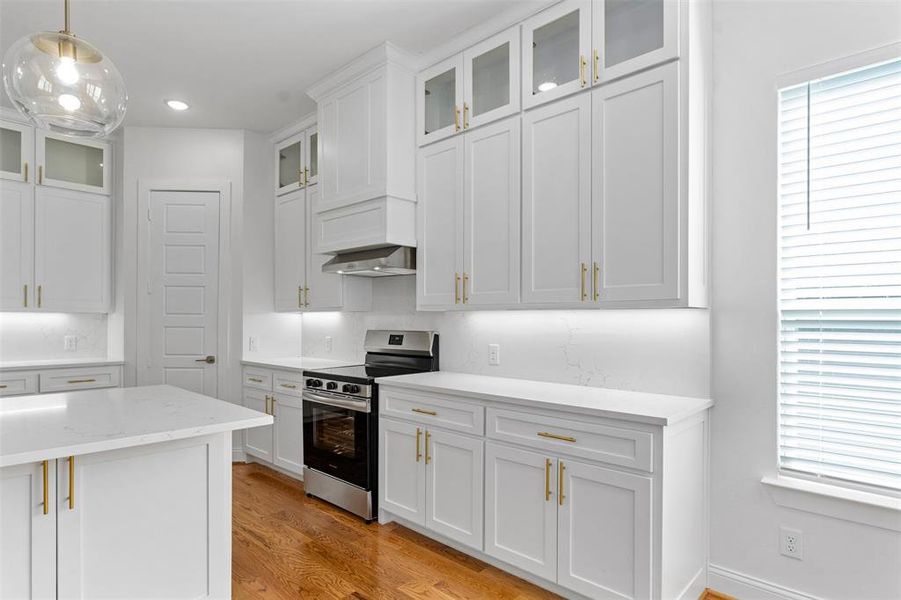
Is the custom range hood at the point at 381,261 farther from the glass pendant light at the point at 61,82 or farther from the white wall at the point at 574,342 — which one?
the glass pendant light at the point at 61,82

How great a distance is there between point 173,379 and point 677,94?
4.30m

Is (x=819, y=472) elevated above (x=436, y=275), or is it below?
below

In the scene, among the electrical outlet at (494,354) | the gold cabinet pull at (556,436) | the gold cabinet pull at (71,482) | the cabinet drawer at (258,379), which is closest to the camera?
the gold cabinet pull at (71,482)

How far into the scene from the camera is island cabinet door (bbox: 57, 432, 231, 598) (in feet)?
5.78

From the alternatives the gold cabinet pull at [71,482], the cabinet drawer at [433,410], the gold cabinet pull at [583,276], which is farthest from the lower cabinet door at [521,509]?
the gold cabinet pull at [71,482]

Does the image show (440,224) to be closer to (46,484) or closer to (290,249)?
(290,249)

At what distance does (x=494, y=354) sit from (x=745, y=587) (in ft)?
5.54

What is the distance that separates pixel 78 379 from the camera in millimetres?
4172

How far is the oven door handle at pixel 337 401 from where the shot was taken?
3.18 m

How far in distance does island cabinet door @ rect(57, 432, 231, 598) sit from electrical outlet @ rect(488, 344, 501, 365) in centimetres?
167

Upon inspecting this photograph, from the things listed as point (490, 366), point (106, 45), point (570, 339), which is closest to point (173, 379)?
point (106, 45)

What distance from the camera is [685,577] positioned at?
2219 mm

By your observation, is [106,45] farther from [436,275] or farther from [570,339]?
[570,339]

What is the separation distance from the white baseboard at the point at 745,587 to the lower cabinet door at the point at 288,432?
108 inches
